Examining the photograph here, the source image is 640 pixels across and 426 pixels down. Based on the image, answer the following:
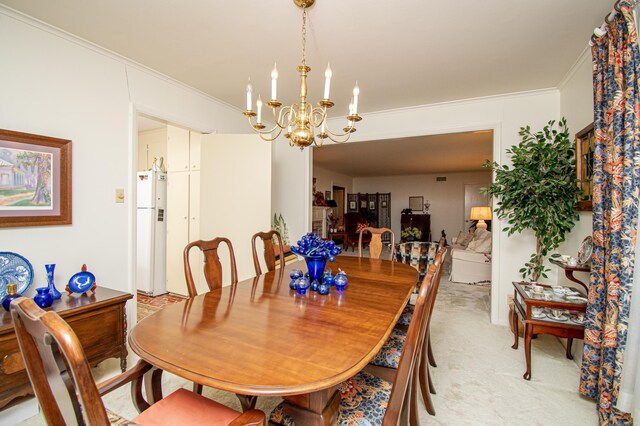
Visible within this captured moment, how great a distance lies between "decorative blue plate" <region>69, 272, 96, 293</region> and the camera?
196 centimetres

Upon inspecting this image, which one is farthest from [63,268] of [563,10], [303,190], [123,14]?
[563,10]

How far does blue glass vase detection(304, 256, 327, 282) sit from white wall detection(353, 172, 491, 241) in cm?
856

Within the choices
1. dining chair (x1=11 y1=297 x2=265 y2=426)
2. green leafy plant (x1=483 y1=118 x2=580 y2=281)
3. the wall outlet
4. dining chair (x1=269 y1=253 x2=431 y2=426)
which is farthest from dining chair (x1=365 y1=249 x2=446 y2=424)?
the wall outlet

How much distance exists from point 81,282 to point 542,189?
3700 millimetres

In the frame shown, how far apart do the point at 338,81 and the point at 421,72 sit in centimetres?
76

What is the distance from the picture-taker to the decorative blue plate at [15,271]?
1740 millimetres

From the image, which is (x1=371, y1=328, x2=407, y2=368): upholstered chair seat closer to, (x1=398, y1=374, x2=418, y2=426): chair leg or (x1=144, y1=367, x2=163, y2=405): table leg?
(x1=398, y1=374, x2=418, y2=426): chair leg

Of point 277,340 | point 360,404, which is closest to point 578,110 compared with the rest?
point 360,404

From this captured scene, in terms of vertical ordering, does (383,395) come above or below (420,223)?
below

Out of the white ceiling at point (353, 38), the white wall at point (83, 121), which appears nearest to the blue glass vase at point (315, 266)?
the white ceiling at point (353, 38)

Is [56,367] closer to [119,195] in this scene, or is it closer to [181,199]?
[119,195]

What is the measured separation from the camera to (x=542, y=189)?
253 centimetres

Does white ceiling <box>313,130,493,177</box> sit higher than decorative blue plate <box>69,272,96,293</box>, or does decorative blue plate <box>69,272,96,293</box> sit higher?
white ceiling <box>313,130,493,177</box>

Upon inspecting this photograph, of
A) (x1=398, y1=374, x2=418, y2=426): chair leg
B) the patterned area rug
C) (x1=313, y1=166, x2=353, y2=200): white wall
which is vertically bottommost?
the patterned area rug
